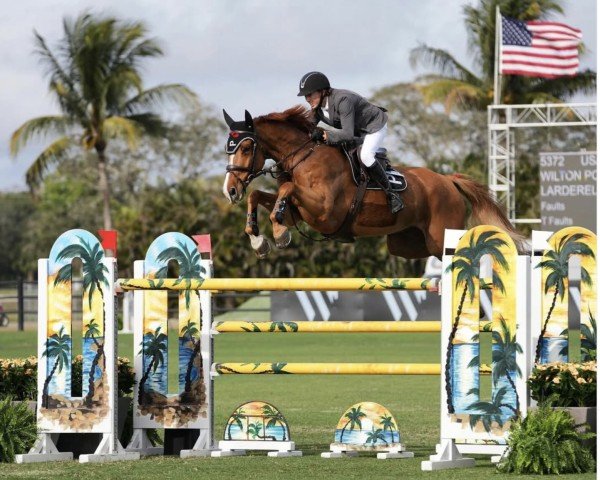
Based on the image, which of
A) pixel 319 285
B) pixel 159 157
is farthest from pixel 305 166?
pixel 159 157

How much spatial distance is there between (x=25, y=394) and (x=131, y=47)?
26.0 metres

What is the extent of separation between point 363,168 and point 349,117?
1.22 feet

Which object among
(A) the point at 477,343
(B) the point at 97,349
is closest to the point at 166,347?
(B) the point at 97,349

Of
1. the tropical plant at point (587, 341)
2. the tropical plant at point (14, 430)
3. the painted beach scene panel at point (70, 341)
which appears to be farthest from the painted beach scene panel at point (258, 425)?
the tropical plant at point (587, 341)

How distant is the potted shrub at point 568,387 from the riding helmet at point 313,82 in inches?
98.2

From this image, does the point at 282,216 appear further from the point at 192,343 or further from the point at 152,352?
the point at 152,352

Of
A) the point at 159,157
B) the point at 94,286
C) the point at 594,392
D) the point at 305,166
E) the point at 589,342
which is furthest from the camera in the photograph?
the point at 159,157

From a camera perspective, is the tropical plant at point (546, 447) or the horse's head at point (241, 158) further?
the horse's head at point (241, 158)

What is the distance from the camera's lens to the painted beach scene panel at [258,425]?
7.38 m

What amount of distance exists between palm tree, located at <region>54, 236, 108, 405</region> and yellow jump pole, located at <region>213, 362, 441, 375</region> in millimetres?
719

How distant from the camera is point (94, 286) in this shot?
7316 mm

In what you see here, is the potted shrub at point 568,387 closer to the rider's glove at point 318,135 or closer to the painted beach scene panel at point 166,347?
the painted beach scene panel at point 166,347

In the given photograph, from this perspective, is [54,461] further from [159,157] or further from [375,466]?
[159,157]

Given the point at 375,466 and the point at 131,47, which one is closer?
the point at 375,466
